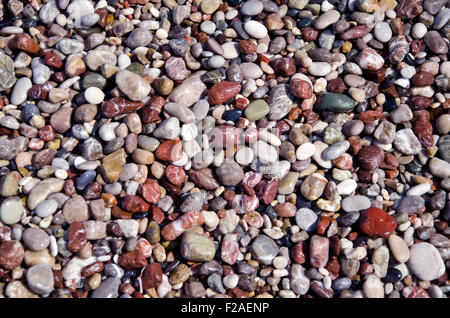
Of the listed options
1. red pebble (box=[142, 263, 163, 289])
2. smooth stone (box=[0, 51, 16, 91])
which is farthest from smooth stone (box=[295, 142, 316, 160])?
smooth stone (box=[0, 51, 16, 91])

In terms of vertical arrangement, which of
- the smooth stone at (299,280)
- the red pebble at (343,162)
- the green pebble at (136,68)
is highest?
the green pebble at (136,68)

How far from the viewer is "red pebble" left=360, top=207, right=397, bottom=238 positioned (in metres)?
1.82

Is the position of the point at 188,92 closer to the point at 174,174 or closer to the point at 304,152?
the point at 174,174

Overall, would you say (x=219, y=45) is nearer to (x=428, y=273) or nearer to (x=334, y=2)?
(x=334, y=2)

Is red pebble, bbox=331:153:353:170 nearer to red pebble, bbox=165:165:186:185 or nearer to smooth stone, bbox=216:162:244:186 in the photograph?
smooth stone, bbox=216:162:244:186

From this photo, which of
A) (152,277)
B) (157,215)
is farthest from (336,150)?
(152,277)

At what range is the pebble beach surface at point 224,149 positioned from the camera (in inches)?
71.1

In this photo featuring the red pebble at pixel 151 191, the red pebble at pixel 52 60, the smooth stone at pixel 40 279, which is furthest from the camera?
the red pebble at pixel 52 60

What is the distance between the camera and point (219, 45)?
2232mm

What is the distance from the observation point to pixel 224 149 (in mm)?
2029

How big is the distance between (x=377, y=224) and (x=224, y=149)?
0.83 m

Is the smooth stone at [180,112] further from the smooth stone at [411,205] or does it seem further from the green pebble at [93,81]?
the smooth stone at [411,205]

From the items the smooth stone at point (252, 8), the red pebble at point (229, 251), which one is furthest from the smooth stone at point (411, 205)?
the smooth stone at point (252, 8)

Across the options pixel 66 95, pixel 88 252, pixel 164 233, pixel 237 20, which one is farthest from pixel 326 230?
pixel 66 95
